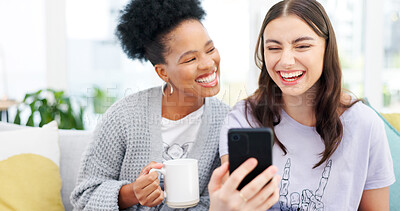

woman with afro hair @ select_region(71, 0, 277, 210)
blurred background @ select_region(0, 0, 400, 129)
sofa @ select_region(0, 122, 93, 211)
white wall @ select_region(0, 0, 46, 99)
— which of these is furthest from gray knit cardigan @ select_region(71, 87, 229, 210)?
white wall @ select_region(0, 0, 46, 99)

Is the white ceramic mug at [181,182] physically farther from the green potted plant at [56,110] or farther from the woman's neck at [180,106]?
the green potted plant at [56,110]

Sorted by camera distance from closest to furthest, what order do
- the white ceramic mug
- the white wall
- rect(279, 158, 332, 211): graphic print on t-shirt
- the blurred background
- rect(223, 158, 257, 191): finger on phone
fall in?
rect(223, 158, 257, 191): finger on phone, the white ceramic mug, rect(279, 158, 332, 211): graphic print on t-shirt, the blurred background, the white wall

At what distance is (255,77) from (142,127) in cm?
186

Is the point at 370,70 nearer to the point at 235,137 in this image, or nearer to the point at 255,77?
the point at 255,77

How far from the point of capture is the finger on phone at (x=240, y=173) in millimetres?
723

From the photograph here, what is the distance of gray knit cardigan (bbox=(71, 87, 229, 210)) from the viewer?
126 centimetres

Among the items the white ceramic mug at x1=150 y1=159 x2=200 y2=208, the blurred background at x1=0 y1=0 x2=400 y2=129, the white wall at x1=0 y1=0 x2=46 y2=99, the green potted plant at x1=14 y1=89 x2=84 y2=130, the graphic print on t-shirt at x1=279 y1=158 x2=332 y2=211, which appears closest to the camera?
the white ceramic mug at x1=150 y1=159 x2=200 y2=208

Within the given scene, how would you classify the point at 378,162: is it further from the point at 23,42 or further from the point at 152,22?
the point at 23,42

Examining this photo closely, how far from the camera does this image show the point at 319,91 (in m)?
1.16

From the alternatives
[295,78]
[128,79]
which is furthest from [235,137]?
[128,79]

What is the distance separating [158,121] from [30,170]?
515 millimetres

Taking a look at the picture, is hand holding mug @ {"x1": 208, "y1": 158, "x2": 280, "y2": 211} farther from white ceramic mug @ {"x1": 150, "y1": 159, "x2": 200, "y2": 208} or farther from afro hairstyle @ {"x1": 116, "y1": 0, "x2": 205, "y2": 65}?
afro hairstyle @ {"x1": 116, "y1": 0, "x2": 205, "y2": 65}

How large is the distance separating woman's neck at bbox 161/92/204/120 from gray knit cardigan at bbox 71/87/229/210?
7 cm

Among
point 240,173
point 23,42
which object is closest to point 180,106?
point 240,173
